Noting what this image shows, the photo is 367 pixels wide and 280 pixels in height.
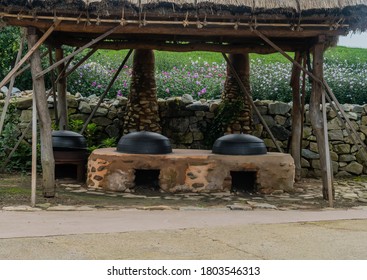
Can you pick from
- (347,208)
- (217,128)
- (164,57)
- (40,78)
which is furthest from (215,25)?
(164,57)

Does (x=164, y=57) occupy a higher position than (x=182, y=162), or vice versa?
(x=164, y=57)

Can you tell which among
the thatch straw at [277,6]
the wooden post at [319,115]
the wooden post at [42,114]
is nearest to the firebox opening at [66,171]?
the wooden post at [42,114]

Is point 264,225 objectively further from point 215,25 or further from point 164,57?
point 164,57

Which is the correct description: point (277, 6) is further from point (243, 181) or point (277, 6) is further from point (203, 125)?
point (203, 125)

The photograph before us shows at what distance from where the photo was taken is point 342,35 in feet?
32.1

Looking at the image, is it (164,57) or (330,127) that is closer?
(330,127)

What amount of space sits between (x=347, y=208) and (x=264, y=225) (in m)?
2.28

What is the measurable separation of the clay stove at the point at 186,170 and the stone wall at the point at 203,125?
3.12 metres

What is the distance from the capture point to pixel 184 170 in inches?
400

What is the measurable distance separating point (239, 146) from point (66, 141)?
120 inches

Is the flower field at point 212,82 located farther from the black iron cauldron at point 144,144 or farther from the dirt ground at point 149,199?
the dirt ground at point 149,199

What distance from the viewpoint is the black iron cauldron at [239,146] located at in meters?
10.6

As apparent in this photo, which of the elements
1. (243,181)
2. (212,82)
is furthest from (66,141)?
(212,82)

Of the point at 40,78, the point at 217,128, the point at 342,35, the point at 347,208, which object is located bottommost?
the point at 347,208
